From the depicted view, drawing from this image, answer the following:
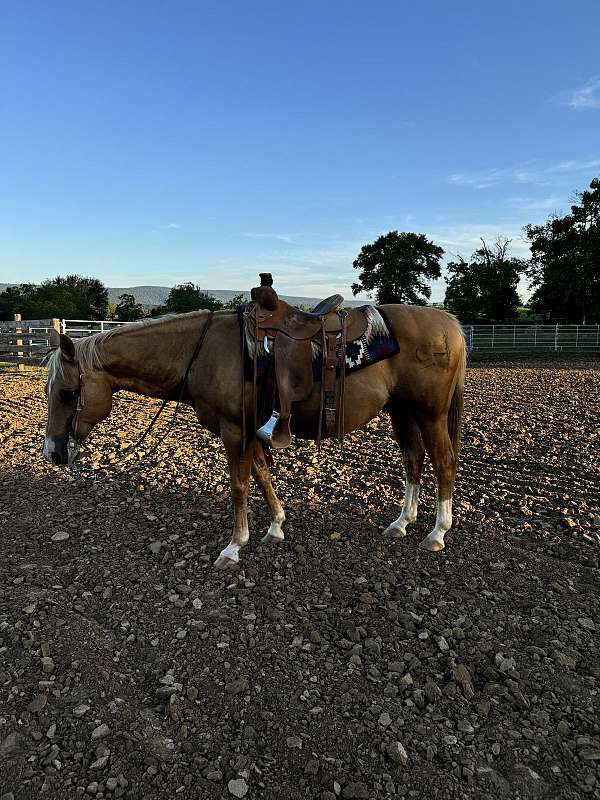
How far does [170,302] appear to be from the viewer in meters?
44.8

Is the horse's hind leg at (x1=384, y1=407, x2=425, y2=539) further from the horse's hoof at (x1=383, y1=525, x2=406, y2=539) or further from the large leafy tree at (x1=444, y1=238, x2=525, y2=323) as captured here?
the large leafy tree at (x1=444, y1=238, x2=525, y2=323)

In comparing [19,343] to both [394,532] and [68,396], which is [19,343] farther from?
[394,532]

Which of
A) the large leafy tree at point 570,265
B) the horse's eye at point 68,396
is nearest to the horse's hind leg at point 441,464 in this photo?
the horse's eye at point 68,396

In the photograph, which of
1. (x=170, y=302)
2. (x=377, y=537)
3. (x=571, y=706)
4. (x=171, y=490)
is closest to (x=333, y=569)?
(x=377, y=537)

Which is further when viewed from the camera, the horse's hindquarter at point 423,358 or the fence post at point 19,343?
the fence post at point 19,343

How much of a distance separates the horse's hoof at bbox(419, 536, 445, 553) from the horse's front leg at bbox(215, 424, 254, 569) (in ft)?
4.77

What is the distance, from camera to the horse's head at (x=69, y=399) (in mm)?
3758

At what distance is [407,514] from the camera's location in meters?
4.50

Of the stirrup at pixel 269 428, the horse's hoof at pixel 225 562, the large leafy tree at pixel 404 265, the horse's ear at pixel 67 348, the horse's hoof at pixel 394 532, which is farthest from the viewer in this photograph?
the large leafy tree at pixel 404 265

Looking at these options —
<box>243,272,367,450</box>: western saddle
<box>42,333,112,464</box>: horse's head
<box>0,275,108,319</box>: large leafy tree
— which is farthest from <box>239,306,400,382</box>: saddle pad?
<box>0,275,108,319</box>: large leafy tree

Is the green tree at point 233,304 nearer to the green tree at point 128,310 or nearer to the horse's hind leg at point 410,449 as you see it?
the horse's hind leg at point 410,449

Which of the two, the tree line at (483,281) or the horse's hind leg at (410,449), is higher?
the tree line at (483,281)

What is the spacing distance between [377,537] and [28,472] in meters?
4.46

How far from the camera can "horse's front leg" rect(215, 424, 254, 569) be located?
3883mm
